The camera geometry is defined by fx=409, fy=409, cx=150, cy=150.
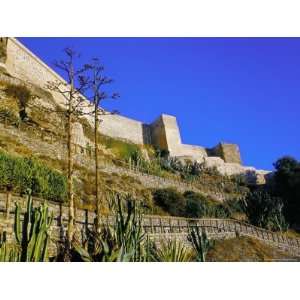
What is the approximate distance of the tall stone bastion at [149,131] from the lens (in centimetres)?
1553

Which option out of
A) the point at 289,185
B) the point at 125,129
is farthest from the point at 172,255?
the point at 125,129

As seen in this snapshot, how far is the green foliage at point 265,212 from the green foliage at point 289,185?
0.22m

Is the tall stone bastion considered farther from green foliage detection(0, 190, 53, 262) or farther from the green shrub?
green foliage detection(0, 190, 53, 262)

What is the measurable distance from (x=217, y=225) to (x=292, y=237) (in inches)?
69.4

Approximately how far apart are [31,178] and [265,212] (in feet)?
20.0

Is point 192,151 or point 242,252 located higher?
point 192,151

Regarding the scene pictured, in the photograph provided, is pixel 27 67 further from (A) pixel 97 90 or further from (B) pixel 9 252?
(B) pixel 9 252

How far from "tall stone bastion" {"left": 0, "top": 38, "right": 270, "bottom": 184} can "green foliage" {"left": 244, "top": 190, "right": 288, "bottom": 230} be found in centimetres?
663

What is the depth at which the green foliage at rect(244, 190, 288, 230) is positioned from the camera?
10.0 metres

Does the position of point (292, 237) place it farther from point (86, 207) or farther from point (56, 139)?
point (56, 139)

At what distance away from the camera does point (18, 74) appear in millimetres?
15461

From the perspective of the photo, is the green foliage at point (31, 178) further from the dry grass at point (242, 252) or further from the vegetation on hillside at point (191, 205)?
the vegetation on hillside at point (191, 205)

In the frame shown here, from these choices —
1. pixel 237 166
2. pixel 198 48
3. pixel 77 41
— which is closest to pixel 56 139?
pixel 77 41

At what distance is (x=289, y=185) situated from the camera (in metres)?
13.5
